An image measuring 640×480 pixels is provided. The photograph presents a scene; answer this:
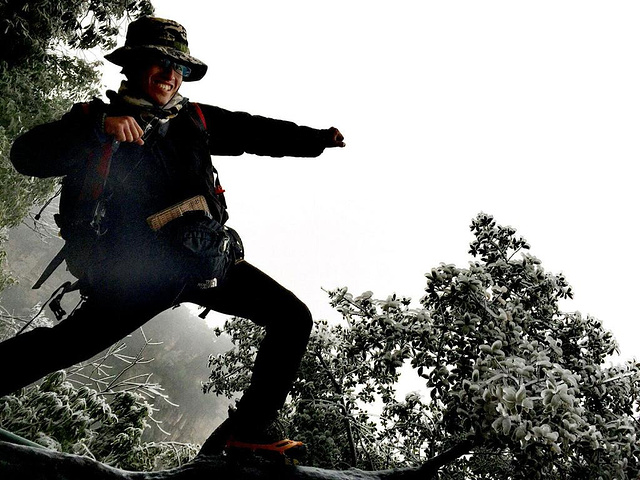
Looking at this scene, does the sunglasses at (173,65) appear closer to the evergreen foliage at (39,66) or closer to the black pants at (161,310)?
the black pants at (161,310)

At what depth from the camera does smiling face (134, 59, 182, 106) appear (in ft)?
6.37

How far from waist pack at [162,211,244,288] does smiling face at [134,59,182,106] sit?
0.62 metres

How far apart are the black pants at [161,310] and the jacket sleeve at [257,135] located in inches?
27.7

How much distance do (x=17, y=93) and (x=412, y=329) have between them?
346 inches

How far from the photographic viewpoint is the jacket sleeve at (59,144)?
1674 mm

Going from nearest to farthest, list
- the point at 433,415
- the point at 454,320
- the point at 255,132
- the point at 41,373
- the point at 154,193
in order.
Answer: the point at 41,373 → the point at 154,193 → the point at 255,132 → the point at 454,320 → the point at 433,415

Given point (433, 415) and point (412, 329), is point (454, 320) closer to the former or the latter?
point (412, 329)

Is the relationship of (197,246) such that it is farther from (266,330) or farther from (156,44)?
(156,44)

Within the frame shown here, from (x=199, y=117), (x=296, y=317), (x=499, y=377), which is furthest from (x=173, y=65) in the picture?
(x=499, y=377)

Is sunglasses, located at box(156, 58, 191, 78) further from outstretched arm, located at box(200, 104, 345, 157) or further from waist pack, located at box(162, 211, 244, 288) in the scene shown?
waist pack, located at box(162, 211, 244, 288)

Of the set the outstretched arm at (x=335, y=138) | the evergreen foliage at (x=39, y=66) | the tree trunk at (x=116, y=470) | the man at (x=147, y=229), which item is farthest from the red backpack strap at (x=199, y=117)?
the evergreen foliage at (x=39, y=66)

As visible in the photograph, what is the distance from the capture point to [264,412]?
6.63 ft

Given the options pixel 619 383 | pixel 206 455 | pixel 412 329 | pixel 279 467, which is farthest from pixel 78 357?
pixel 619 383

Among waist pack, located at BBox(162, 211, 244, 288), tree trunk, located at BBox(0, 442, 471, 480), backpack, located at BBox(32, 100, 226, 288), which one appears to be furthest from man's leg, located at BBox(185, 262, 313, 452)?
backpack, located at BBox(32, 100, 226, 288)
